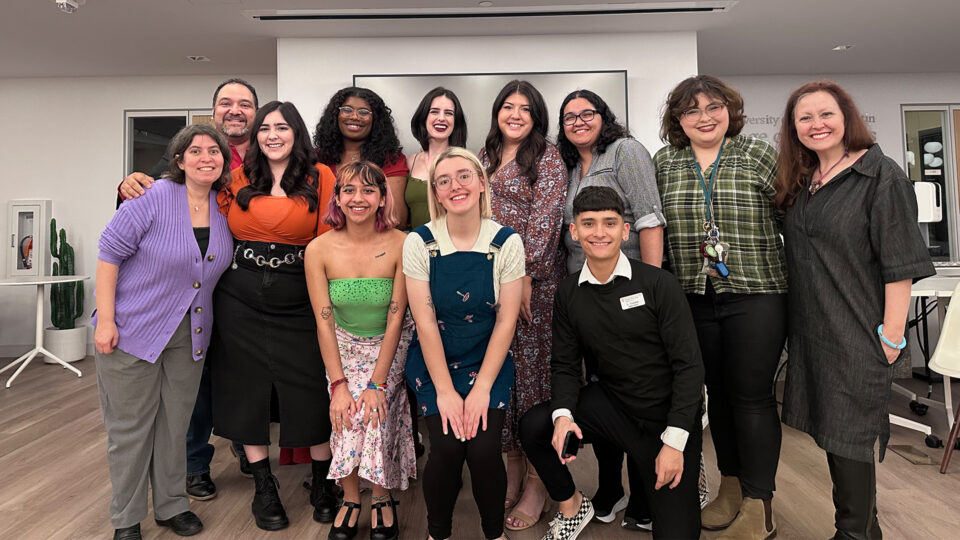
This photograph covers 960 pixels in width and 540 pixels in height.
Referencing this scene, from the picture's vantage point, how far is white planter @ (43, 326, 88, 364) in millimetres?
5805

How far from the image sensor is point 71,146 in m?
6.43

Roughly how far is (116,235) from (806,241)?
2500mm

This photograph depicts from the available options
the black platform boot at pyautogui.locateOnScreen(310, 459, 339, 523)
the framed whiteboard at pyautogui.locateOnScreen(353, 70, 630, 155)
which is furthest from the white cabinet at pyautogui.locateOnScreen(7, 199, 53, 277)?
the black platform boot at pyautogui.locateOnScreen(310, 459, 339, 523)

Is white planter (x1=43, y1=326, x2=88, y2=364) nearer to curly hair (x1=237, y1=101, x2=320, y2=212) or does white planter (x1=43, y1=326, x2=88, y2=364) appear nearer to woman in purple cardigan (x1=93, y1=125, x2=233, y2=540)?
woman in purple cardigan (x1=93, y1=125, x2=233, y2=540)

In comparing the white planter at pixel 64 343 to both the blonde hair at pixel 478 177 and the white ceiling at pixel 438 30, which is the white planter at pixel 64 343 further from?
the blonde hair at pixel 478 177

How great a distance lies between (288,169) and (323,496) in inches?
55.3

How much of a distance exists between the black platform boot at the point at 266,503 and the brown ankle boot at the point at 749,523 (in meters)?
1.76

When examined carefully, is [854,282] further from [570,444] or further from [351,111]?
[351,111]

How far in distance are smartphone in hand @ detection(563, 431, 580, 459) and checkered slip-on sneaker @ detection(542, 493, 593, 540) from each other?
339 mm

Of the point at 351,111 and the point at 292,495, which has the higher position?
the point at 351,111

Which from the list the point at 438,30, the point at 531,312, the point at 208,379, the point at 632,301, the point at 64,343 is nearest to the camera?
the point at 632,301

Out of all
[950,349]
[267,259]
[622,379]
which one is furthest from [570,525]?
[950,349]

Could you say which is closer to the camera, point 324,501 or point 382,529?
point 382,529

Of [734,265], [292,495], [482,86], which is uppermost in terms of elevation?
[482,86]
